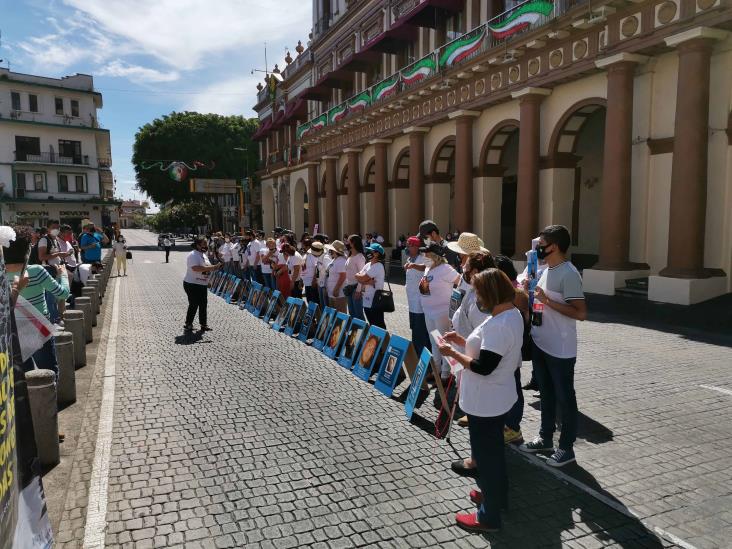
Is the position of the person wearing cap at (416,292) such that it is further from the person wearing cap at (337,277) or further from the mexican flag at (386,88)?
the mexican flag at (386,88)

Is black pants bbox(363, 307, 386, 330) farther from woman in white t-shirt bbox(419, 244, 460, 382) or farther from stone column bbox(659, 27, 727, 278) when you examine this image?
stone column bbox(659, 27, 727, 278)

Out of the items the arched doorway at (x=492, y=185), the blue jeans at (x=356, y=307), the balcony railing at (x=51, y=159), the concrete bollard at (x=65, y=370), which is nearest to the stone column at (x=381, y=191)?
the arched doorway at (x=492, y=185)

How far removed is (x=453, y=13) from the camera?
22672 millimetres

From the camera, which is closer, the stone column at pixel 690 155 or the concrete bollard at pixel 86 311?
the concrete bollard at pixel 86 311

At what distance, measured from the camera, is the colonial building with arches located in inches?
495

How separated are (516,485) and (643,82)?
13.1 meters

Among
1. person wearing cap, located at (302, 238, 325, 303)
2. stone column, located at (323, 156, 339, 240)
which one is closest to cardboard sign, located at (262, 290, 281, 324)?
person wearing cap, located at (302, 238, 325, 303)

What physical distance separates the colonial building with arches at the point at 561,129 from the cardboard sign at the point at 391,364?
29.0 feet

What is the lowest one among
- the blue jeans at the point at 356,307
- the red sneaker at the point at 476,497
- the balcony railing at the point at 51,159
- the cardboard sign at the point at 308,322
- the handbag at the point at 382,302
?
the red sneaker at the point at 476,497

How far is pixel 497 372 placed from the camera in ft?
12.0

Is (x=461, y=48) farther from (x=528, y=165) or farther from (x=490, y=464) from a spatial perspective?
(x=490, y=464)

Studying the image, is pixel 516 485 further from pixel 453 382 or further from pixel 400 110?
pixel 400 110

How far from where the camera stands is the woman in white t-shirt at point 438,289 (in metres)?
6.46

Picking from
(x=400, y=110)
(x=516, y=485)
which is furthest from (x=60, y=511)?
(x=400, y=110)
